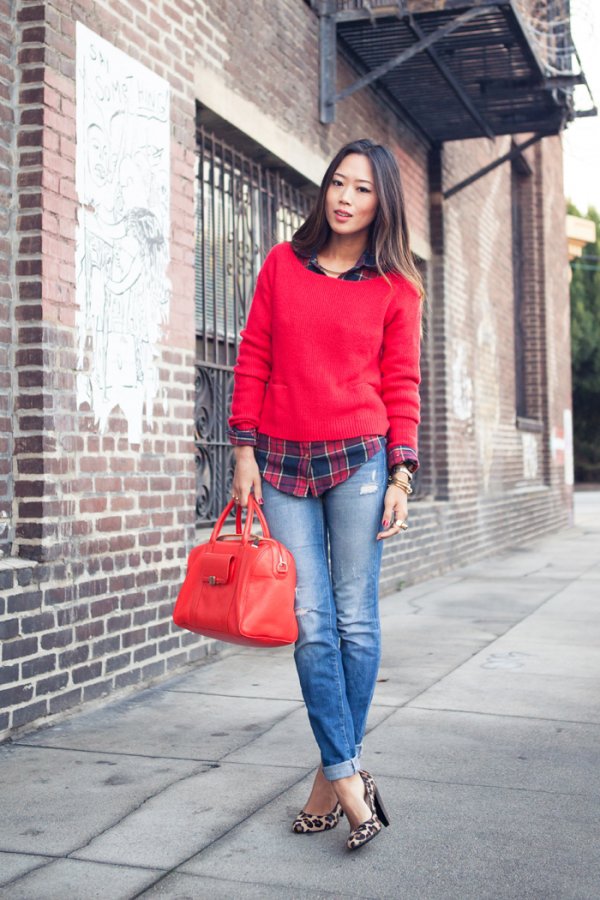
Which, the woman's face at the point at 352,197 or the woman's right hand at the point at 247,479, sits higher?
the woman's face at the point at 352,197

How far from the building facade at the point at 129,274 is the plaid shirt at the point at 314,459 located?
1.51m

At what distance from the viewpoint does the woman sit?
3.10 m

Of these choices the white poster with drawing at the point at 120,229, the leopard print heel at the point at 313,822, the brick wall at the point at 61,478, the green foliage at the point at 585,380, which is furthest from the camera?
the green foliage at the point at 585,380

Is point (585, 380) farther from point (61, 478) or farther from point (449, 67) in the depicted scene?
point (61, 478)

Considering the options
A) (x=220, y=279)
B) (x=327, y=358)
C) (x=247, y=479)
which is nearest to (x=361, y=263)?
(x=327, y=358)

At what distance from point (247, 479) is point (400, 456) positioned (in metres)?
0.44

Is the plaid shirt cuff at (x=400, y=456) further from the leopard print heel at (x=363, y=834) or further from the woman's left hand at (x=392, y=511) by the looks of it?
the leopard print heel at (x=363, y=834)

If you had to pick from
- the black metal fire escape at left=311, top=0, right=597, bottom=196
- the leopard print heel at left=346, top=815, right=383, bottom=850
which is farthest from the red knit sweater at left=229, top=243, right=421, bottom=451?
the black metal fire escape at left=311, top=0, right=597, bottom=196

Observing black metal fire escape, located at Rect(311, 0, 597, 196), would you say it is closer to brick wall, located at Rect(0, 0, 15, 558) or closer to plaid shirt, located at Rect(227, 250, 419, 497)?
brick wall, located at Rect(0, 0, 15, 558)

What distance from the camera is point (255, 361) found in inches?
128

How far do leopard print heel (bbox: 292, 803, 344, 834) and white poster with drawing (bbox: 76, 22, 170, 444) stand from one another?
2195 millimetres

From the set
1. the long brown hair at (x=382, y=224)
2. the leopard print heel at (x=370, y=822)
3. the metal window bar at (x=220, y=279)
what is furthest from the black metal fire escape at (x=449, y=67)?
the leopard print heel at (x=370, y=822)

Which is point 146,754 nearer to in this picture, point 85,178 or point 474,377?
point 85,178

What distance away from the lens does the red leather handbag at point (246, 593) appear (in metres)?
2.94
